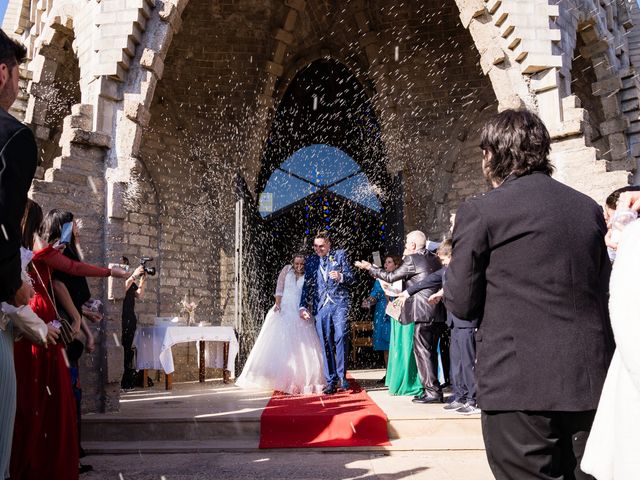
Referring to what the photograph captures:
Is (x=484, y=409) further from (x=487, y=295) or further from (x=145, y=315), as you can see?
(x=145, y=315)

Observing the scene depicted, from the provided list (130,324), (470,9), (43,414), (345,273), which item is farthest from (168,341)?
(470,9)

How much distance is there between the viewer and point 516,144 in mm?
2141

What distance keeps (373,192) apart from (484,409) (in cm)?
1239

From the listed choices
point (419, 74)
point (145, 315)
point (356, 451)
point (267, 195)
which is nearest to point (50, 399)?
point (356, 451)

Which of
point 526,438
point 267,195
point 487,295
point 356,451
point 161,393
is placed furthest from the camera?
point 267,195

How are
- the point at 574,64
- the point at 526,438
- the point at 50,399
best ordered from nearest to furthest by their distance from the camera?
the point at 526,438 → the point at 50,399 → the point at 574,64

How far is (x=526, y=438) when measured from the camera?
75.0 inches

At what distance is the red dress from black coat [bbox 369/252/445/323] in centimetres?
356

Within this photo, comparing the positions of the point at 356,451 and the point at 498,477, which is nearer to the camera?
the point at 498,477

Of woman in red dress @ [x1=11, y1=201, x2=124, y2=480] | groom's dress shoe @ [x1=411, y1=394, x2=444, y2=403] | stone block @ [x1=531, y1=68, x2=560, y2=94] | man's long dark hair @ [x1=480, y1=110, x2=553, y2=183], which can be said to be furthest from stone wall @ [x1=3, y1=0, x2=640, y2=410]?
man's long dark hair @ [x1=480, y1=110, x2=553, y2=183]

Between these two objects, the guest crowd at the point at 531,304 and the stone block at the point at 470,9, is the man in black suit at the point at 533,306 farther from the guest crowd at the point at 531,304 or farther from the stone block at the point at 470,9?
the stone block at the point at 470,9

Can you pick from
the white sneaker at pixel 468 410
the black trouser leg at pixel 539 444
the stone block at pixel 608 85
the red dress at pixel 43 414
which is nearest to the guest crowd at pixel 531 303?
the black trouser leg at pixel 539 444

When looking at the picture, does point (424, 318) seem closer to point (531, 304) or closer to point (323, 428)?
point (323, 428)

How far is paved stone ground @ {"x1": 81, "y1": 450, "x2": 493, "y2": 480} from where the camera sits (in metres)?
4.41
